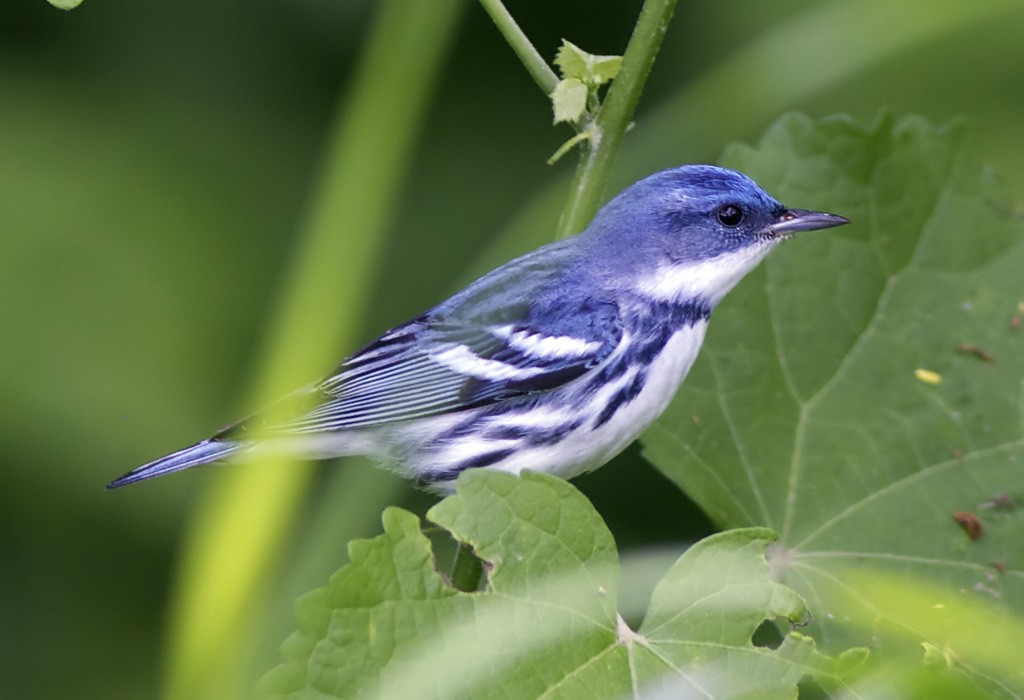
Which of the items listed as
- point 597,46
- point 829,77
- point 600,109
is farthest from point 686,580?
point 597,46

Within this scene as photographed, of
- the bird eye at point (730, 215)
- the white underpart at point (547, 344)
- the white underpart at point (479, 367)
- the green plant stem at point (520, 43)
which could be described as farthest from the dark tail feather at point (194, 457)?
the bird eye at point (730, 215)

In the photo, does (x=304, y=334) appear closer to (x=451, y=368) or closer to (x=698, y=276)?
(x=451, y=368)

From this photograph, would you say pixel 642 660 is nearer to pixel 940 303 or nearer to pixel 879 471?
pixel 879 471

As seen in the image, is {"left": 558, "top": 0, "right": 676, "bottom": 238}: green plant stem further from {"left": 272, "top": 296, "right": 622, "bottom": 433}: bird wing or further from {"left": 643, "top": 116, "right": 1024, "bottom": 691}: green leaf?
{"left": 643, "top": 116, "right": 1024, "bottom": 691}: green leaf

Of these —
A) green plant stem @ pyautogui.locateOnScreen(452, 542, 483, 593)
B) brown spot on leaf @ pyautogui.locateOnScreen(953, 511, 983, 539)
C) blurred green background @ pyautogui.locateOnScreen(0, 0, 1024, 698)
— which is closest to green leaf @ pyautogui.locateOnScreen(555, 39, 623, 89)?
green plant stem @ pyautogui.locateOnScreen(452, 542, 483, 593)

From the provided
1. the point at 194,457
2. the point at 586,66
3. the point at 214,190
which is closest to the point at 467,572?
the point at 194,457

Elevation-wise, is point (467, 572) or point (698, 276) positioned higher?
point (698, 276)

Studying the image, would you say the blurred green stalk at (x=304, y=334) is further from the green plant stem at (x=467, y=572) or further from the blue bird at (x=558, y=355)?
the green plant stem at (x=467, y=572)
